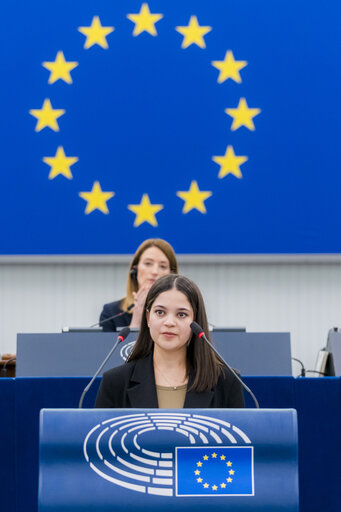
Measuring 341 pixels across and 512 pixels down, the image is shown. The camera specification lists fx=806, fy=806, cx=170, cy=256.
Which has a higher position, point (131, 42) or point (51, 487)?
point (131, 42)

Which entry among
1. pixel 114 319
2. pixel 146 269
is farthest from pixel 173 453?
pixel 114 319

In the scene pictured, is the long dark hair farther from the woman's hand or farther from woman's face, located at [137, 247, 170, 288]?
woman's face, located at [137, 247, 170, 288]

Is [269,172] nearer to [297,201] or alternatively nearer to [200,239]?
[297,201]

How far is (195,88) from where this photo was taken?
519 cm

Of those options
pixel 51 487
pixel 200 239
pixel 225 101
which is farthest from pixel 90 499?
pixel 225 101

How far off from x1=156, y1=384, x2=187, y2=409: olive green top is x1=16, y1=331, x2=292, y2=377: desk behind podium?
0.73 metres

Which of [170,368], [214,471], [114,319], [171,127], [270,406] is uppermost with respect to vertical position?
[171,127]

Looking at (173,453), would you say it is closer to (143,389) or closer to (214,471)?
(214,471)

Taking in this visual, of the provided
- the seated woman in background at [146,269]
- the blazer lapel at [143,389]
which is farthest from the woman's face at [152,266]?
the blazer lapel at [143,389]

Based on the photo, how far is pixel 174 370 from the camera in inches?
98.7

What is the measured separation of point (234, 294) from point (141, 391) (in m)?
2.89

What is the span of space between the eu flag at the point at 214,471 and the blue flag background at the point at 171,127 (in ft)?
11.3

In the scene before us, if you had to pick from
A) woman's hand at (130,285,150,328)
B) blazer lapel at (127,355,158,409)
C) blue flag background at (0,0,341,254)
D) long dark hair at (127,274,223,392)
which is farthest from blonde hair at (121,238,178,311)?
blazer lapel at (127,355,158,409)

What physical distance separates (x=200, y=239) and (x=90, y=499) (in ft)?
11.6
